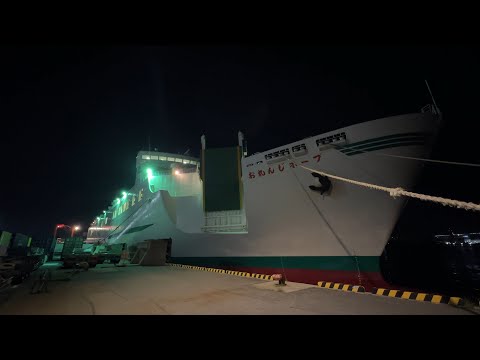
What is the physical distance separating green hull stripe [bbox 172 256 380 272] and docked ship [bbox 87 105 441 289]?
0.03 meters

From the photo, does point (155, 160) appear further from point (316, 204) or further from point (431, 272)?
point (431, 272)

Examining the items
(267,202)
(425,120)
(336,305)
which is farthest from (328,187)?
(336,305)

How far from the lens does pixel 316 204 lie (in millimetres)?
9930

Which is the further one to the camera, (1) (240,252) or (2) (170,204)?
(2) (170,204)

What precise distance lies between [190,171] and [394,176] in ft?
44.5

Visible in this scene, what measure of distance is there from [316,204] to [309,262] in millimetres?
2444

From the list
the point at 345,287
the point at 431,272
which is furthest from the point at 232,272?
the point at 431,272

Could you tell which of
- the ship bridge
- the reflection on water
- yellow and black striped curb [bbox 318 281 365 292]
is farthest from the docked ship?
the ship bridge

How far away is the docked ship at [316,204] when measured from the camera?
29.2 feet

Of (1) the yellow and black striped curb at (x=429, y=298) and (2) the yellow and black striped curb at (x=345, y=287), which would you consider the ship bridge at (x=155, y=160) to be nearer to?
(2) the yellow and black striped curb at (x=345, y=287)

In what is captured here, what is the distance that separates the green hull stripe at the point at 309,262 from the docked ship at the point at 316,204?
35mm

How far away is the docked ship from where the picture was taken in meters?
8.89

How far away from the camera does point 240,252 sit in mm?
12508
